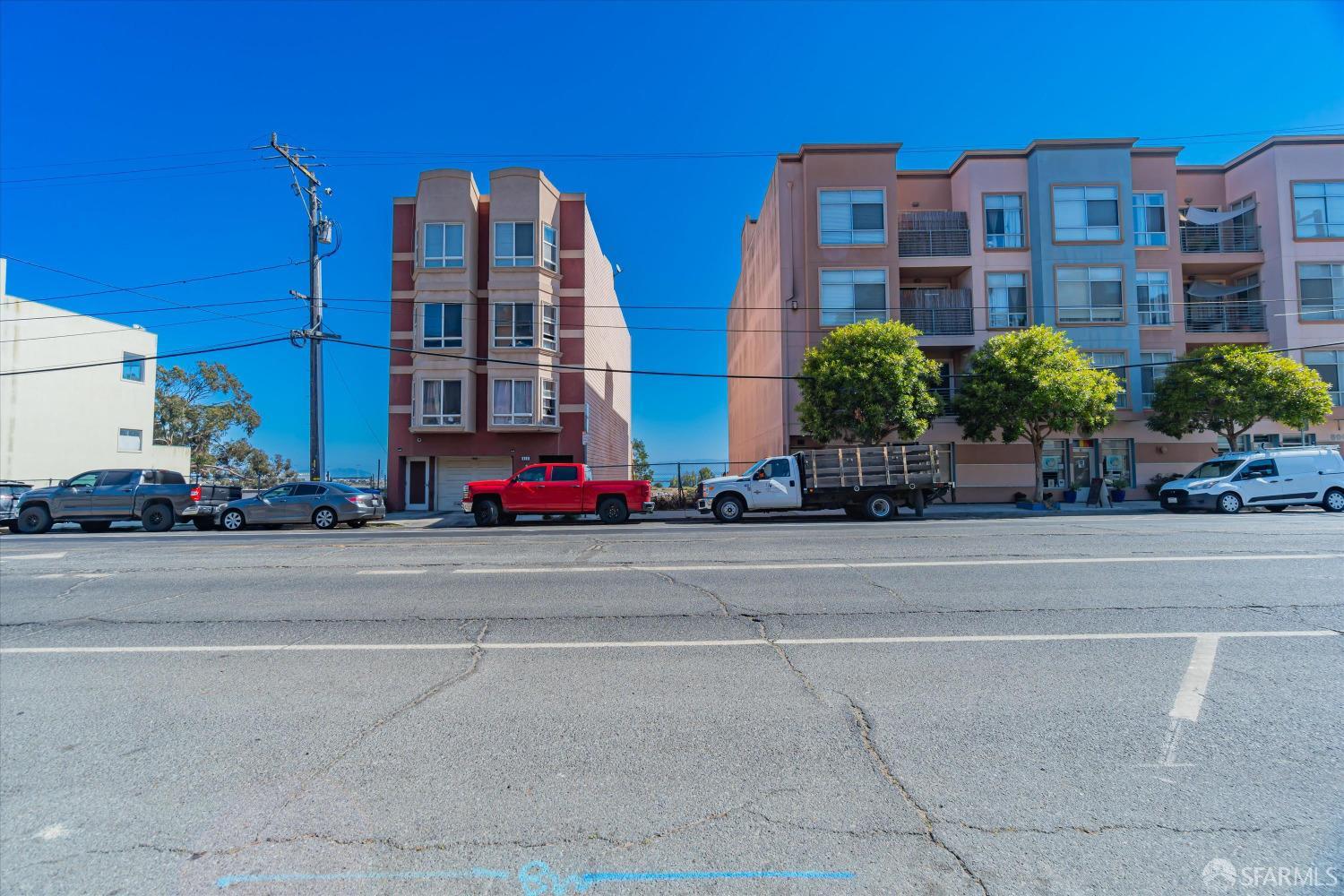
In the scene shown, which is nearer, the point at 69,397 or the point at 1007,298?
the point at 1007,298

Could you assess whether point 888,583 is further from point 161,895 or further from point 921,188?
point 921,188

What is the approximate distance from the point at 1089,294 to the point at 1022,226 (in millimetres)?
3896

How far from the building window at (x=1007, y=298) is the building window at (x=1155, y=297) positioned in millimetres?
4919

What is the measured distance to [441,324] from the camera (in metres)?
27.5

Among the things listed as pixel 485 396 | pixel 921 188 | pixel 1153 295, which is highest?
pixel 921 188

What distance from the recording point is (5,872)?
10.2 ft

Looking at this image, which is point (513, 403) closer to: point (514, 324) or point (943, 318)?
point (514, 324)

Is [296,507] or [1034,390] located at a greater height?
[1034,390]

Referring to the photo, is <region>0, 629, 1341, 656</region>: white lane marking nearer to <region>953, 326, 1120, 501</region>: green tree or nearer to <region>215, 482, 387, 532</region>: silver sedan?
<region>215, 482, 387, 532</region>: silver sedan

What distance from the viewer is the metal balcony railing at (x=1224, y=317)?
1135 inches

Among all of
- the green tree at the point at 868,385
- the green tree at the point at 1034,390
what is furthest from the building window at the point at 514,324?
the green tree at the point at 1034,390

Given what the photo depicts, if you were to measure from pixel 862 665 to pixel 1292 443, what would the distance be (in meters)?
33.7

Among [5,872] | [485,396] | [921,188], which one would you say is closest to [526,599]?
[5,872]

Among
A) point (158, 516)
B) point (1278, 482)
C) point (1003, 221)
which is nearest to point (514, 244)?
point (158, 516)
